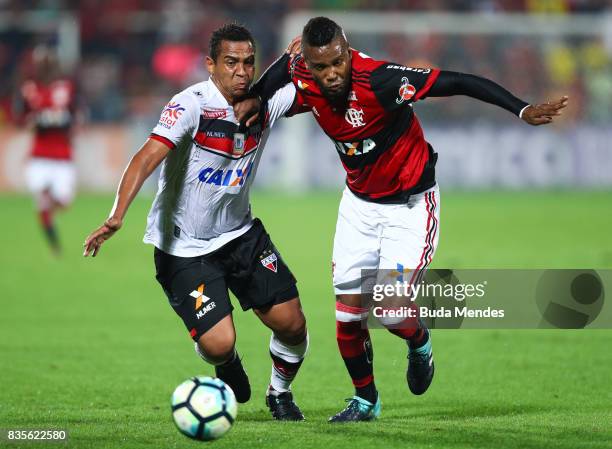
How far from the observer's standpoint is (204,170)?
21.1 ft

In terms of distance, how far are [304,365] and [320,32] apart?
333cm

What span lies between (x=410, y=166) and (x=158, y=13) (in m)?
20.9

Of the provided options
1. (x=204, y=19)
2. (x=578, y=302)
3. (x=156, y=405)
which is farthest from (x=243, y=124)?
(x=204, y=19)

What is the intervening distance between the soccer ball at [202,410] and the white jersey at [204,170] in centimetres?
110

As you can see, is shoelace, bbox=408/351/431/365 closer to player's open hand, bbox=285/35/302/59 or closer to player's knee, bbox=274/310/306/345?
player's knee, bbox=274/310/306/345

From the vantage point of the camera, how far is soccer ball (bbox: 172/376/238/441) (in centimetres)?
557

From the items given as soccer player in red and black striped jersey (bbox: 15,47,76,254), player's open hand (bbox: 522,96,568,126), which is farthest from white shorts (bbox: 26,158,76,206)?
player's open hand (bbox: 522,96,568,126)

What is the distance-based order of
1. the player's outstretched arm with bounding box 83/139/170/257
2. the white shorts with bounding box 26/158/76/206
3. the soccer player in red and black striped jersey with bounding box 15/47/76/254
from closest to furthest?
1. the player's outstretched arm with bounding box 83/139/170/257
2. the soccer player in red and black striped jersey with bounding box 15/47/76/254
3. the white shorts with bounding box 26/158/76/206

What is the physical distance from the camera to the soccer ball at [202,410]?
557 centimetres

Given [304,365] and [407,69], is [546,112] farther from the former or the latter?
[304,365]

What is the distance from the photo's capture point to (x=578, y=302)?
8.95 metres

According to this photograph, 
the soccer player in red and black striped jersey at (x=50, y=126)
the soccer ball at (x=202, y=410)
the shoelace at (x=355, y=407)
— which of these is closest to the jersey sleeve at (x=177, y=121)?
the soccer ball at (x=202, y=410)

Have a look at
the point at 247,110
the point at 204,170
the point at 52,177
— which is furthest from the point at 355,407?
the point at 52,177

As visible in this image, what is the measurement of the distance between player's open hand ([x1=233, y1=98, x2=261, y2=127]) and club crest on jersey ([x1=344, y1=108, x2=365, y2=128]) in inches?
20.4
